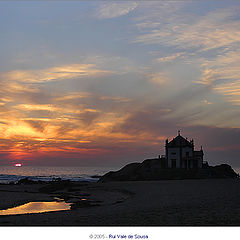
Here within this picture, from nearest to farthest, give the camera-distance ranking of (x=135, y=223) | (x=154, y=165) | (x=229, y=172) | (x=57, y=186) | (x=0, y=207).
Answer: (x=135, y=223) → (x=0, y=207) → (x=57, y=186) → (x=154, y=165) → (x=229, y=172)

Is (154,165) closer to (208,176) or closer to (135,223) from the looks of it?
(208,176)

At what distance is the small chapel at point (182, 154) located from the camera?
68.9 m

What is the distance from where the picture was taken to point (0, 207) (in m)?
23.7

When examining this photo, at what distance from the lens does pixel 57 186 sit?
4403cm

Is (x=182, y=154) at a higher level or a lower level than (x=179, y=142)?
lower

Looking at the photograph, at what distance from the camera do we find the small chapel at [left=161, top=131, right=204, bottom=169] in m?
68.9

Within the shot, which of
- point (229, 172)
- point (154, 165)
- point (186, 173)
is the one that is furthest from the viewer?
point (229, 172)

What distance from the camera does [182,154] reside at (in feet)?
227
